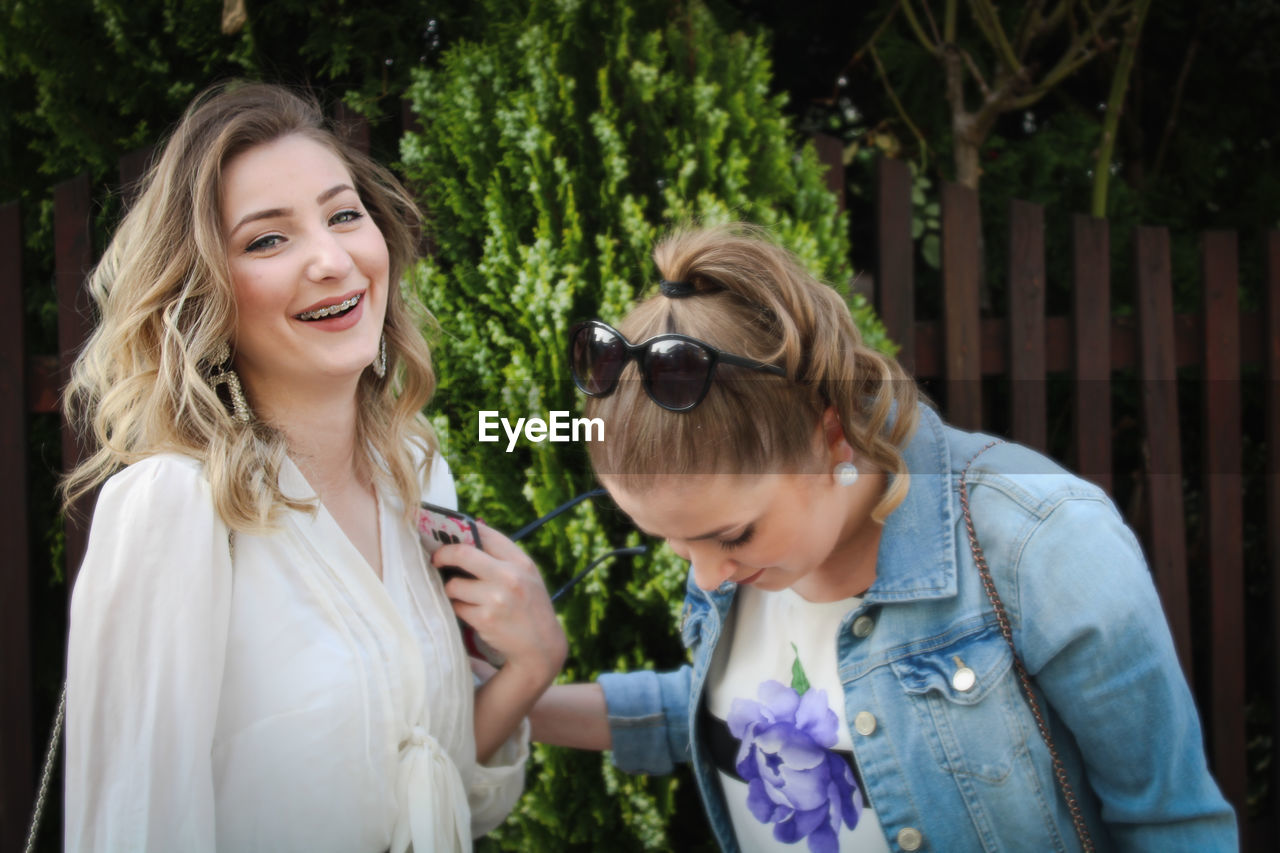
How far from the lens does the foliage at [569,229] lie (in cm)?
190

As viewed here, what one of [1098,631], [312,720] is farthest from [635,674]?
[1098,631]

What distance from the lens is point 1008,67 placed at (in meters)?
3.23

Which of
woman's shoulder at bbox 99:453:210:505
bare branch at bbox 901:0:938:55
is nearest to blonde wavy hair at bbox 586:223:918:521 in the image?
woman's shoulder at bbox 99:453:210:505

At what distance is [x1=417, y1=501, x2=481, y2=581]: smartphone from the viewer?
153 centimetres

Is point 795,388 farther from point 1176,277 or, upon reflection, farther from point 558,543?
point 1176,277

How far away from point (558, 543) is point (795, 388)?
0.80m

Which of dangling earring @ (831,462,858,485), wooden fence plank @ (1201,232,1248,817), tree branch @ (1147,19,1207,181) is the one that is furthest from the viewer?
tree branch @ (1147,19,1207,181)

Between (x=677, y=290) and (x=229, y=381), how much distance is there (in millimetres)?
666

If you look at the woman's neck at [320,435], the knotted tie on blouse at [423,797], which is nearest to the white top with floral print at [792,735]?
the knotted tie on blouse at [423,797]

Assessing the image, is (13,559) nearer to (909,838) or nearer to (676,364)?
(676,364)

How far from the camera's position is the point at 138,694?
116cm

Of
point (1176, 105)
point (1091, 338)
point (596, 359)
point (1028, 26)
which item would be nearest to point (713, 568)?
point (596, 359)

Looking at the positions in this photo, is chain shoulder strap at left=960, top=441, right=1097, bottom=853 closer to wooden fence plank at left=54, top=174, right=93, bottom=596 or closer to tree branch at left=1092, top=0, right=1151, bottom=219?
wooden fence plank at left=54, top=174, right=93, bottom=596

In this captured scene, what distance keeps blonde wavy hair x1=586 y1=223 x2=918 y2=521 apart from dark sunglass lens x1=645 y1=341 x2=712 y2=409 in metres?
0.02
